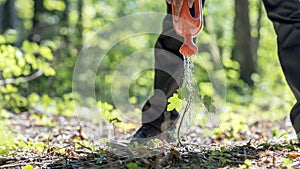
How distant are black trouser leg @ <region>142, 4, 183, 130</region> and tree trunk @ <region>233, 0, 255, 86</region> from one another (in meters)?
9.73

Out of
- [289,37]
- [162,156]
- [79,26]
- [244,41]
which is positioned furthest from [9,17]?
[162,156]

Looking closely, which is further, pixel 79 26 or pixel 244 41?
pixel 244 41

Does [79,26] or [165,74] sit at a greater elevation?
→ [79,26]

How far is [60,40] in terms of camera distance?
1268 centimetres

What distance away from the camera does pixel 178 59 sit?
3.09 metres

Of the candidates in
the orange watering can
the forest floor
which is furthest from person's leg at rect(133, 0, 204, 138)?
the orange watering can

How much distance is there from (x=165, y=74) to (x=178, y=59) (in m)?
0.15

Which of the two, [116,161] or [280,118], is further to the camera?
[280,118]

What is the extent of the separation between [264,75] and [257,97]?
12.5 ft

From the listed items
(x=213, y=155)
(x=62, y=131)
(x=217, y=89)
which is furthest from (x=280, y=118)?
(x=213, y=155)

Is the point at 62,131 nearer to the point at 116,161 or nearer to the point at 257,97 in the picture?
the point at 116,161

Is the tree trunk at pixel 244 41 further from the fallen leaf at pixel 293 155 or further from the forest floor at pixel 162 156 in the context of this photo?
the fallen leaf at pixel 293 155

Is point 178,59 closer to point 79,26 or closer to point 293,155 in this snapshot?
point 293,155

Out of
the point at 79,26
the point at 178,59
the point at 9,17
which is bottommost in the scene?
the point at 178,59
